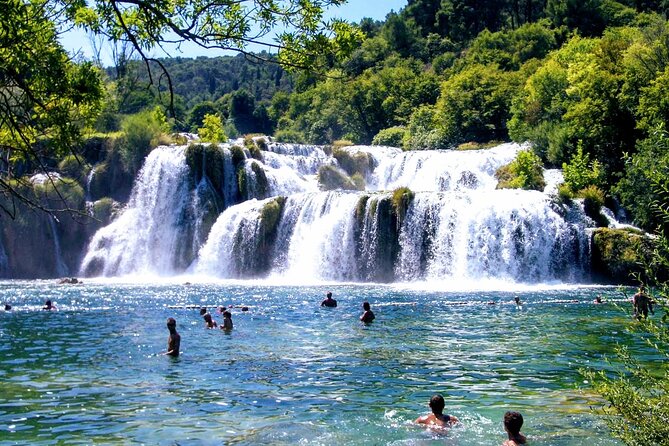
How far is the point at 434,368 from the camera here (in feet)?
53.5

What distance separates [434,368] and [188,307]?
14653 mm

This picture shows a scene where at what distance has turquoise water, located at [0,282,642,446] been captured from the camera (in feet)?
37.9

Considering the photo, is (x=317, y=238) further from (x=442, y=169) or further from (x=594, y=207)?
(x=594, y=207)

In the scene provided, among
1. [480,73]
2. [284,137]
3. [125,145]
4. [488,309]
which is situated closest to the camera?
[488,309]

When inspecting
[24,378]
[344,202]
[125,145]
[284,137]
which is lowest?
[24,378]

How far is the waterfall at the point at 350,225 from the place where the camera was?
130 ft

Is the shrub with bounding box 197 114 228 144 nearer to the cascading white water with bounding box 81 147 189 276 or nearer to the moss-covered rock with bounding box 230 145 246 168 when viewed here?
the cascading white water with bounding box 81 147 189 276

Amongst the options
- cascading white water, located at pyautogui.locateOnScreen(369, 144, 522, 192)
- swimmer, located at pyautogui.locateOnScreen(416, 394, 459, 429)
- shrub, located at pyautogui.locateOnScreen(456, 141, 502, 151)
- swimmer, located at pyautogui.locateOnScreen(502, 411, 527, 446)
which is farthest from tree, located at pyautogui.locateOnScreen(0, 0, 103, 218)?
shrub, located at pyautogui.locateOnScreen(456, 141, 502, 151)

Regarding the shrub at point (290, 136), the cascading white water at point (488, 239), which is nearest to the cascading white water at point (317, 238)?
the cascading white water at point (488, 239)

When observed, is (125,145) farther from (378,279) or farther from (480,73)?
(480,73)

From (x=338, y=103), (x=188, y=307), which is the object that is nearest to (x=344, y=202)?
(x=188, y=307)

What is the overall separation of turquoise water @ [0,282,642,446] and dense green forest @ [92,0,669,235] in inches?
185

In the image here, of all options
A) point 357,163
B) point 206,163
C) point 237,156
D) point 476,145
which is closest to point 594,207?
point 357,163

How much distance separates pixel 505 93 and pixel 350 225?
1221 inches
